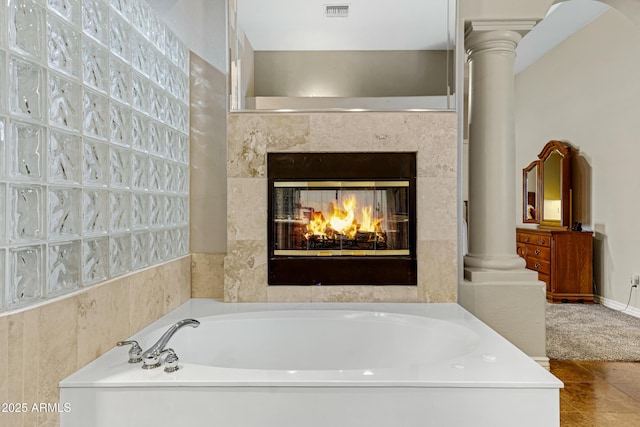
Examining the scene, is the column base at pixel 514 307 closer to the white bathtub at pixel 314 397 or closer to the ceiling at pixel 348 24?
the white bathtub at pixel 314 397

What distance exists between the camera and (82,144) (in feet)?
4.60

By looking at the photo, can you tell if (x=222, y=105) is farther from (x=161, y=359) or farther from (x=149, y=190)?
(x=161, y=359)

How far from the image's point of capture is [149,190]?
6.26 feet

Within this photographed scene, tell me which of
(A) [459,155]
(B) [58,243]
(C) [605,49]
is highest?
(C) [605,49]

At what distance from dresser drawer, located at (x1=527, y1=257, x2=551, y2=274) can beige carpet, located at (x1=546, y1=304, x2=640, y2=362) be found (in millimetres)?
463

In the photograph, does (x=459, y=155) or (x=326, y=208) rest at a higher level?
(x=459, y=155)

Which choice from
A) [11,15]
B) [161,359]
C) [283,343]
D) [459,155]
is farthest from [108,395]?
[459,155]

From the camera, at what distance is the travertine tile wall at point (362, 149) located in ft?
7.75

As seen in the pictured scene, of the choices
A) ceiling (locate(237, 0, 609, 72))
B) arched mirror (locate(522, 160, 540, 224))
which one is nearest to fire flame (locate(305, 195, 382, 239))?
ceiling (locate(237, 0, 609, 72))

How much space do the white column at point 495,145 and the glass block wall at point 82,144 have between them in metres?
1.77

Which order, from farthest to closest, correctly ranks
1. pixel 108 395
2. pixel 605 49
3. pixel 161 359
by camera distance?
1. pixel 605 49
2. pixel 161 359
3. pixel 108 395

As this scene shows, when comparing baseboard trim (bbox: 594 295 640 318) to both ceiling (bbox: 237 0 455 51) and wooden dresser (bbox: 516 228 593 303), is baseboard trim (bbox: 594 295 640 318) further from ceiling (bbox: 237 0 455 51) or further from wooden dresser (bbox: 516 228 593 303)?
ceiling (bbox: 237 0 455 51)

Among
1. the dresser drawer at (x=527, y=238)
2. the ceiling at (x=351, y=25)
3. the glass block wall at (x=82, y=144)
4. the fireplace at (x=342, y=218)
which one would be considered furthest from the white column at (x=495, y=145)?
the dresser drawer at (x=527, y=238)

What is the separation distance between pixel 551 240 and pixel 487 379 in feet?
13.1
